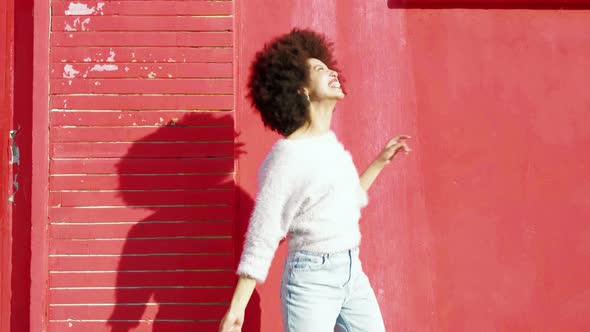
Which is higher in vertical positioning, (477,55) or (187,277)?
(477,55)

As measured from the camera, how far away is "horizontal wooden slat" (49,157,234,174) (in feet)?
11.3

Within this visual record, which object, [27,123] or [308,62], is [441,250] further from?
[27,123]

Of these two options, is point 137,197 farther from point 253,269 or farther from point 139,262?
point 253,269

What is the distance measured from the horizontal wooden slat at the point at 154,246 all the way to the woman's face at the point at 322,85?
32.9 inches

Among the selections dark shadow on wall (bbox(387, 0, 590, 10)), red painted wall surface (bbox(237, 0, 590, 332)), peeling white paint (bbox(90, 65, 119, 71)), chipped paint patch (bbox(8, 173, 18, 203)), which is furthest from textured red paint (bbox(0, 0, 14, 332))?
dark shadow on wall (bbox(387, 0, 590, 10))

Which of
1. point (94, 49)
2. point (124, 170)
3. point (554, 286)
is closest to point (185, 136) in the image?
point (124, 170)

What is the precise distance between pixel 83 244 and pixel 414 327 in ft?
4.94

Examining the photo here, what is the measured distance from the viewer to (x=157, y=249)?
343 centimetres

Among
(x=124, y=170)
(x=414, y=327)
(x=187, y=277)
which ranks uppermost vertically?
(x=124, y=170)

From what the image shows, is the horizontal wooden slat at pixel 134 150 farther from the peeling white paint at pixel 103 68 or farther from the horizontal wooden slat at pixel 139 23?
the horizontal wooden slat at pixel 139 23

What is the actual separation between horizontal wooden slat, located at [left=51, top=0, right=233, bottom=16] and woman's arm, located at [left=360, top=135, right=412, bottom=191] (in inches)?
38.6

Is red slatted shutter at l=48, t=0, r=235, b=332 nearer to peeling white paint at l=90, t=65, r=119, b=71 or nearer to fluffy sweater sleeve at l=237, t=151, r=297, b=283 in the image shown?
peeling white paint at l=90, t=65, r=119, b=71

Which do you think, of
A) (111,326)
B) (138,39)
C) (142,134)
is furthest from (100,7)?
(111,326)

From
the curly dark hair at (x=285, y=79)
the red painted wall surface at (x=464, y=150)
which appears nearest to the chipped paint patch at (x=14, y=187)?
the red painted wall surface at (x=464, y=150)
